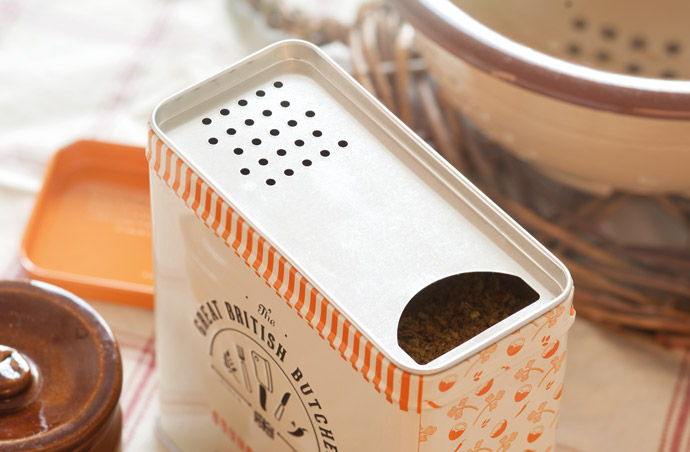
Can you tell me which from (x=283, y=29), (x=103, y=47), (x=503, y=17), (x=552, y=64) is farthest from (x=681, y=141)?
(x=103, y=47)

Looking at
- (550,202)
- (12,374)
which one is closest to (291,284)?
(12,374)

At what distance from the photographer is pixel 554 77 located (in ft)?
1.53

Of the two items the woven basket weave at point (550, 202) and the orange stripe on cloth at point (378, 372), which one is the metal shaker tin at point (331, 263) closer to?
the orange stripe on cloth at point (378, 372)

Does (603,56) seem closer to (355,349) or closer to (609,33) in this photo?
(609,33)

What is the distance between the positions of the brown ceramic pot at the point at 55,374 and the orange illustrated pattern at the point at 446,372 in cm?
10

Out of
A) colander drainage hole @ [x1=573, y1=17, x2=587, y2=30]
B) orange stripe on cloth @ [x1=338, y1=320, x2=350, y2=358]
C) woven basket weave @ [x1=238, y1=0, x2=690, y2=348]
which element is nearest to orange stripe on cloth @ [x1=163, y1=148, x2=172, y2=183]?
orange stripe on cloth @ [x1=338, y1=320, x2=350, y2=358]

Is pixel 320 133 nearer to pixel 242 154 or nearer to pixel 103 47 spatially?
pixel 242 154

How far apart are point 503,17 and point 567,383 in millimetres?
231

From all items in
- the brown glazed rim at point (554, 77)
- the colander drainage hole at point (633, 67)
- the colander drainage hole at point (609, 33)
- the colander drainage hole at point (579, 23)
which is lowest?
the colander drainage hole at point (633, 67)

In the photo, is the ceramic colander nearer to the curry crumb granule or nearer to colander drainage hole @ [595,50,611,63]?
colander drainage hole @ [595,50,611,63]

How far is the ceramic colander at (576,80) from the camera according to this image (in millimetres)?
A: 465

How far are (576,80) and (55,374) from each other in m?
0.27

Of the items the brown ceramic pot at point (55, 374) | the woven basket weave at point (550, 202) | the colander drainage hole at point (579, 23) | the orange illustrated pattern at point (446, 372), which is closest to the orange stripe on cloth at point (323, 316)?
the orange illustrated pattern at point (446, 372)

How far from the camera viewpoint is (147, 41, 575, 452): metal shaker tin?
352 mm
